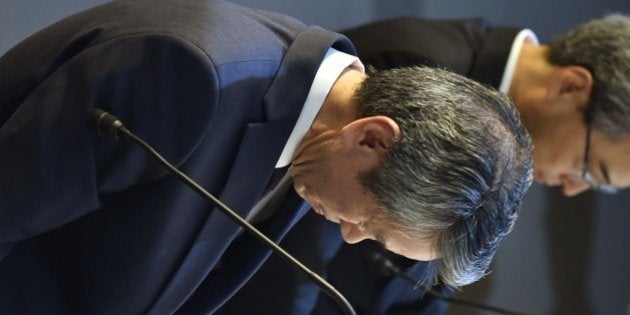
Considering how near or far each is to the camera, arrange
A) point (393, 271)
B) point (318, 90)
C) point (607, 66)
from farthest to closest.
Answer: point (393, 271) → point (607, 66) → point (318, 90)

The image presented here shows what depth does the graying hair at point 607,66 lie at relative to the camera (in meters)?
1.11

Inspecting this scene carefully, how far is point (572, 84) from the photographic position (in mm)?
1162

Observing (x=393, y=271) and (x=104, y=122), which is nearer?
(x=104, y=122)

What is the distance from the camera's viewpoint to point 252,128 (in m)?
0.82

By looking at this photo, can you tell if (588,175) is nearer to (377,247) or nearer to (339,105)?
(377,247)

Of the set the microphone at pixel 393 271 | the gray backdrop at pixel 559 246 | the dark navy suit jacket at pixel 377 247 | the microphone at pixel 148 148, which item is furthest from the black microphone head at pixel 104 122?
the gray backdrop at pixel 559 246

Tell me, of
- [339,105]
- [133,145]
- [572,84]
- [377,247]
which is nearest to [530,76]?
[572,84]

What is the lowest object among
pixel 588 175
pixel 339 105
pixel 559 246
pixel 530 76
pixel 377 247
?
pixel 559 246

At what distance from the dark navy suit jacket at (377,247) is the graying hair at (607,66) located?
0.37ft

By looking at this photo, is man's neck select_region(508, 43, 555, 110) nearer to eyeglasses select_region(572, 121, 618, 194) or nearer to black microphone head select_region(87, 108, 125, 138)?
eyeglasses select_region(572, 121, 618, 194)

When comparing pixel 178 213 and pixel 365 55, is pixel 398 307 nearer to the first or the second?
pixel 365 55

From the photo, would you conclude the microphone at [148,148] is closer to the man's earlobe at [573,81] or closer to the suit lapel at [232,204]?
the suit lapel at [232,204]

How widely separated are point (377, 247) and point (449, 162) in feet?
1.81

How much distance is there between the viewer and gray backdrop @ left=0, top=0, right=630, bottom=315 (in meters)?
1.76
